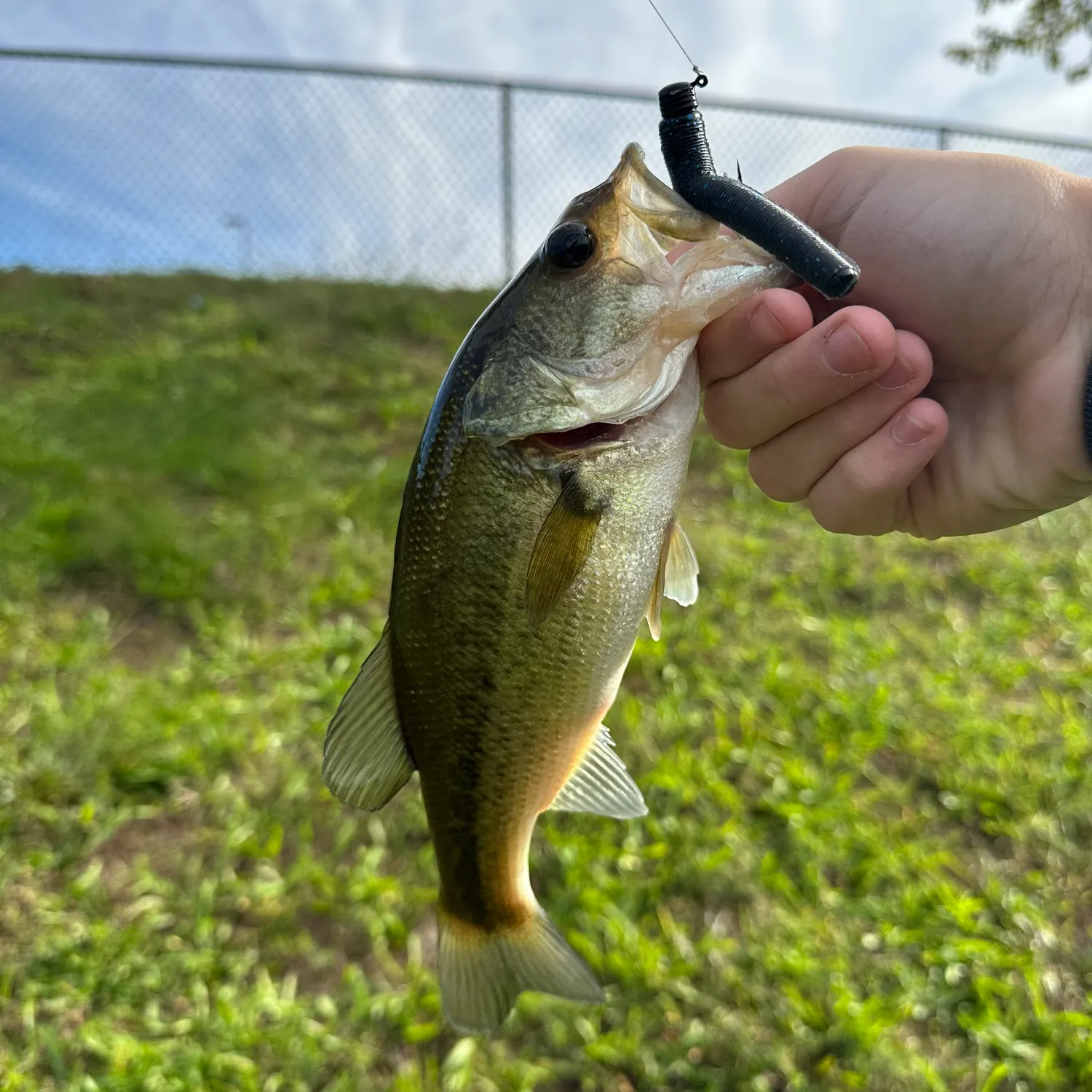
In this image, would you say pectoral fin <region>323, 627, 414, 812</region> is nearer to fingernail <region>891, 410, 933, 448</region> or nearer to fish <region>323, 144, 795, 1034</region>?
fish <region>323, 144, 795, 1034</region>

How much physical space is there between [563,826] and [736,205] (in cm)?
246

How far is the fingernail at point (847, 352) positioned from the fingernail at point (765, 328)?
0.27 feet

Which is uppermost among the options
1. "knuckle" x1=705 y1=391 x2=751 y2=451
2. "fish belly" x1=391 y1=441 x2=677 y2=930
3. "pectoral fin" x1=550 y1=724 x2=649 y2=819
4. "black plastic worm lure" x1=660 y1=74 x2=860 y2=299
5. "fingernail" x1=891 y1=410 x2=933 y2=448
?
"black plastic worm lure" x1=660 y1=74 x2=860 y2=299

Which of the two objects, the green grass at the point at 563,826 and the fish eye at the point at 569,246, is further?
the green grass at the point at 563,826

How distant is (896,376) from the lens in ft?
5.10

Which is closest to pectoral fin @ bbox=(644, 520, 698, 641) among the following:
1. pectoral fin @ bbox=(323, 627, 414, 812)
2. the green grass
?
pectoral fin @ bbox=(323, 627, 414, 812)

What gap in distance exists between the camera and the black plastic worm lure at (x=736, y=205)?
111cm

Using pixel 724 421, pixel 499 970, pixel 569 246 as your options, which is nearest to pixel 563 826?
pixel 499 970

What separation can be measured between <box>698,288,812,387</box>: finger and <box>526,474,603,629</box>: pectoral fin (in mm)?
472

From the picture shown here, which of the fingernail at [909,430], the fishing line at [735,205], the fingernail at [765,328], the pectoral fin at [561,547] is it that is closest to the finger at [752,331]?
the fingernail at [765,328]

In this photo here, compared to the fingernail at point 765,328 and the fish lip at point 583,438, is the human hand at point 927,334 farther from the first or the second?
the fish lip at point 583,438

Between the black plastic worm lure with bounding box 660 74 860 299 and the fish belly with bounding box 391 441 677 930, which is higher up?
the black plastic worm lure with bounding box 660 74 860 299

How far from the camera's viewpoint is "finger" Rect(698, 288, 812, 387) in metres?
1.40

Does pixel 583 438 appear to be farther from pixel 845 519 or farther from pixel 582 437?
pixel 845 519
